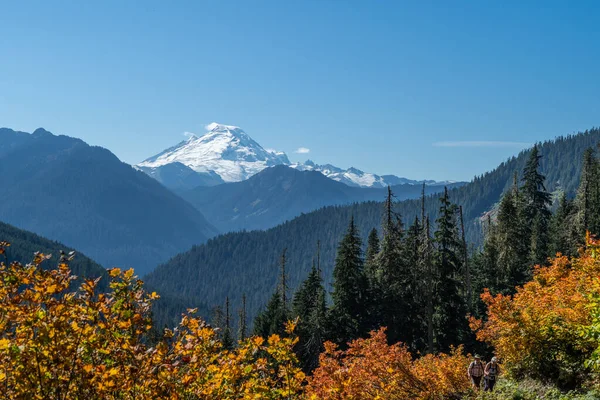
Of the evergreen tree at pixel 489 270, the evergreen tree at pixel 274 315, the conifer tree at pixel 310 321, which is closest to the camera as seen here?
the conifer tree at pixel 310 321

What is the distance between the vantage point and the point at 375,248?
5334cm

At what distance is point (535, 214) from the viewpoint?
56000 millimetres

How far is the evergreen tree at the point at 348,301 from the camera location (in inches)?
1619

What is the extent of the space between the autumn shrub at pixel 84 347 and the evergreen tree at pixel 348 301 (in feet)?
114

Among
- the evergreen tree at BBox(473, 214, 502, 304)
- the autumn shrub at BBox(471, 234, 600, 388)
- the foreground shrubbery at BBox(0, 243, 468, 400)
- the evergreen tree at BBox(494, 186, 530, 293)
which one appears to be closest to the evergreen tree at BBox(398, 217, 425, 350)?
the evergreen tree at BBox(473, 214, 502, 304)

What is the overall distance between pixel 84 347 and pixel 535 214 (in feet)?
191

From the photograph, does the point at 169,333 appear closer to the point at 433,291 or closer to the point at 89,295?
the point at 89,295

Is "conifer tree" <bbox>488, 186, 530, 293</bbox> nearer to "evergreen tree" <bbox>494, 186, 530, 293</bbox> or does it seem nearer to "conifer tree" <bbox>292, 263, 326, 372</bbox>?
"evergreen tree" <bbox>494, 186, 530, 293</bbox>

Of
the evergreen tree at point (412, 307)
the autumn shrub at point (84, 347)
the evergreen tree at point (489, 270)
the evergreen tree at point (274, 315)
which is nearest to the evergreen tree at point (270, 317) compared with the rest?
the evergreen tree at point (274, 315)

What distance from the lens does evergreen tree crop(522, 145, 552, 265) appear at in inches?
1988

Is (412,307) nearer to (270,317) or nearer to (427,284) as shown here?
(427,284)

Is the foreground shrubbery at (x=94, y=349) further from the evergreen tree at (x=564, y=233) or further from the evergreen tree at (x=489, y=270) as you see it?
the evergreen tree at (x=489, y=270)

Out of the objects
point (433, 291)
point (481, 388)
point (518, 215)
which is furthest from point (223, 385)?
point (518, 215)

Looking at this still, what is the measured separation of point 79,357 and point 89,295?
85 cm
